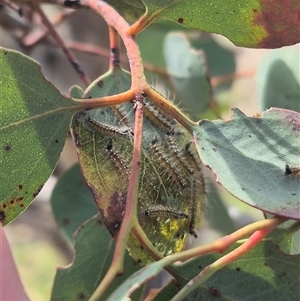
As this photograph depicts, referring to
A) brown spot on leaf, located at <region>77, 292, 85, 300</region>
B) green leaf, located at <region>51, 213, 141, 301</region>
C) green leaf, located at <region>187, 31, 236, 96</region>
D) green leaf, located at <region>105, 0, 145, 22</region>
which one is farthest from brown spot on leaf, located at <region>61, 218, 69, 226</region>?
green leaf, located at <region>187, 31, 236, 96</region>

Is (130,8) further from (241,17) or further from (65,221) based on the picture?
(65,221)

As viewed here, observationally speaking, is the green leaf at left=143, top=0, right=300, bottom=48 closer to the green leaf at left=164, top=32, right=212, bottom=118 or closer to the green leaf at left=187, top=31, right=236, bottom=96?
the green leaf at left=164, top=32, right=212, bottom=118

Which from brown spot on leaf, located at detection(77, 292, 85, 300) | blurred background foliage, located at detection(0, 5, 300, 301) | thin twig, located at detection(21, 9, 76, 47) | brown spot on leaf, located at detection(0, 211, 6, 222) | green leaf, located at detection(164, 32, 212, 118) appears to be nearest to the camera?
brown spot on leaf, located at detection(0, 211, 6, 222)

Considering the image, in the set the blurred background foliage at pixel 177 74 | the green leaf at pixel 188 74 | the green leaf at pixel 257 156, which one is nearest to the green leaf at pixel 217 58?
the blurred background foliage at pixel 177 74

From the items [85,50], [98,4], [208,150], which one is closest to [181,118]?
[208,150]

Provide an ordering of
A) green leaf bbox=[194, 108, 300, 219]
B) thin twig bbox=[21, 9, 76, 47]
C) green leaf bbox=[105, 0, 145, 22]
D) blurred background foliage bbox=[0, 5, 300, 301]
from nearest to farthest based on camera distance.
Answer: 1. green leaf bbox=[194, 108, 300, 219]
2. green leaf bbox=[105, 0, 145, 22]
3. blurred background foliage bbox=[0, 5, 300, 301]
4. thin twig bbox=[21, 9, 76, 47]

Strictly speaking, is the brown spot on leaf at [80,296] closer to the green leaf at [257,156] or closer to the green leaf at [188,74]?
the green leaf at [257,156]

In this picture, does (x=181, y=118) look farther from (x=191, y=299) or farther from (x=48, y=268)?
(x=48, y=268)
